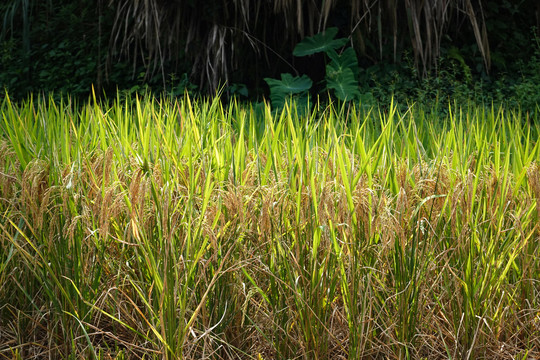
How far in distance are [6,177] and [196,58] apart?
10.3ft

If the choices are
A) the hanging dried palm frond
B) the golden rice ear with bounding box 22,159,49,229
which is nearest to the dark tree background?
the hanging dried palm frond

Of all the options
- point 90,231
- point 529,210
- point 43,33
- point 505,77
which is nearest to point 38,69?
point 43,33

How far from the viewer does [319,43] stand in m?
4.64

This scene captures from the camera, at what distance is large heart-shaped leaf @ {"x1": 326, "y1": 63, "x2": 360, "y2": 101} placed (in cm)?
448

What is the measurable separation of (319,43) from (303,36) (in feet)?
0.43

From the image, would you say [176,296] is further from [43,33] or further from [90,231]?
[43,33]

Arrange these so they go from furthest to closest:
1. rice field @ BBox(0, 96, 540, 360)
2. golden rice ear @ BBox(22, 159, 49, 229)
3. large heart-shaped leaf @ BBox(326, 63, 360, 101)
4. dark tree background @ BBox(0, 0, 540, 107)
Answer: dark tree background @ BBox(0, 0, 540, 107) → large heart-shaped leaf @ BBox(326, 63, 360, 101) → golden rice ear @ BBox(22, 159, 49, 229) → rice field @ BBox(0, 96, 540, 360)

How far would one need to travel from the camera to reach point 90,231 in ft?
5.19

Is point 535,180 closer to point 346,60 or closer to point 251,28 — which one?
point 346,60

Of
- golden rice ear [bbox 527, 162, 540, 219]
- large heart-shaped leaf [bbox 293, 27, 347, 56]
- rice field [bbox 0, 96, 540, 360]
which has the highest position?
large heart-shaped leaf [bbox 293, 27, 347, 56]

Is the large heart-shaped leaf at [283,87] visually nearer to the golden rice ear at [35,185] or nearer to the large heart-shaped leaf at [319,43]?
the large heart-shaped leaf at [319,43]

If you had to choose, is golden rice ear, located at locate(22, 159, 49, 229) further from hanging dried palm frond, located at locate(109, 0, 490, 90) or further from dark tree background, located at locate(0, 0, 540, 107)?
hanging dried palm frond, located at locate(109, 0, 490, 90)

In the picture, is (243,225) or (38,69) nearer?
(243,225)

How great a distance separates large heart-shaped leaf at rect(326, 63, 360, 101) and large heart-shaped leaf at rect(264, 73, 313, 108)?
0.19 metres
